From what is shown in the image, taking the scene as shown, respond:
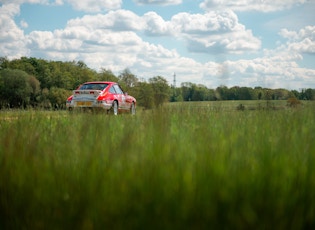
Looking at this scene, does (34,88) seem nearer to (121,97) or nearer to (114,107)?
(121,97)

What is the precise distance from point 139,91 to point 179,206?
3197 inches

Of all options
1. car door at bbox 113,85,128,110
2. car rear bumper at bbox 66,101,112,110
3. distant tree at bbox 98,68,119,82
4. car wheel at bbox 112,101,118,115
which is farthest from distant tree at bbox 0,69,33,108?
car rear bumper at bbox 66,101,112,110

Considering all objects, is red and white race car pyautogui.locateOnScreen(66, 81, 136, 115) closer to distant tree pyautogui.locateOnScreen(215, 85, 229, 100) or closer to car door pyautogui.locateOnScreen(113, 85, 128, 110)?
car door pyautogui.locateOnScreen(113, 85, 128, 110)

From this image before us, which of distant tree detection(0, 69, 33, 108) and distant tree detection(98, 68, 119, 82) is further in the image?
distant tree detection(98, 68, 119, 82)

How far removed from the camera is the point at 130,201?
368 centimetres

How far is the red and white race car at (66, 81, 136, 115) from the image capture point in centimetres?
1995

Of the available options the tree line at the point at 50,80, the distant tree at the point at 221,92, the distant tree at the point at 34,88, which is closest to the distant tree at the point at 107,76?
the tree line at the point at 50,80

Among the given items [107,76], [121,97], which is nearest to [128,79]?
[107,76]

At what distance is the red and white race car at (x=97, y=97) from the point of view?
65.5 feet

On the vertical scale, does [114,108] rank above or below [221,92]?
below

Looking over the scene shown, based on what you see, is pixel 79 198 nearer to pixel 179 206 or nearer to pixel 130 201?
pixel 130 201

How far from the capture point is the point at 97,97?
1989 centimetres

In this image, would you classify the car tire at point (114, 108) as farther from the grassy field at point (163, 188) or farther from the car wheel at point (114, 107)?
the grassy field at point (163, 188)

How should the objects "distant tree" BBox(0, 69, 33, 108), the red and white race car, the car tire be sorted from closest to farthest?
1. the red and white race car
2. the car tire
3. "distant tree" BBox(0, 69, 33, 108)
